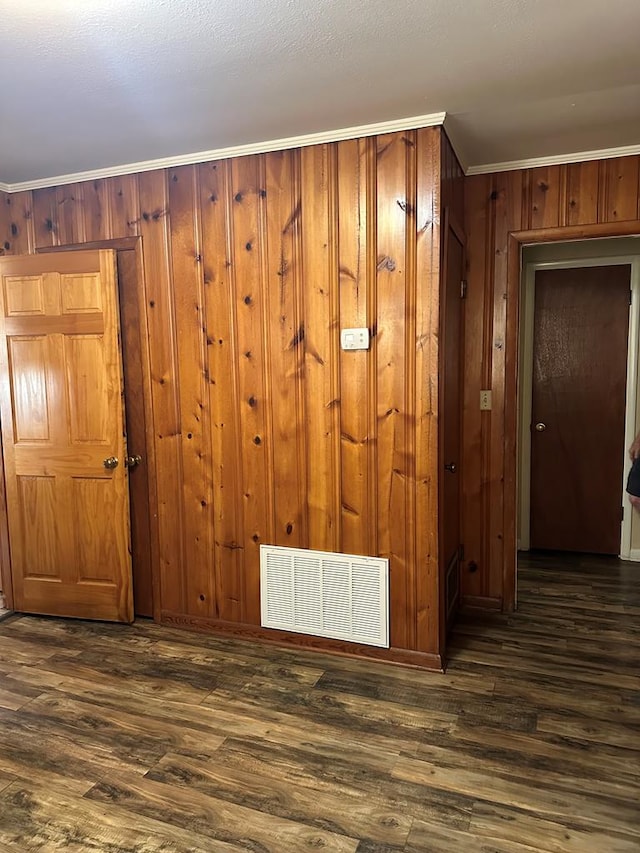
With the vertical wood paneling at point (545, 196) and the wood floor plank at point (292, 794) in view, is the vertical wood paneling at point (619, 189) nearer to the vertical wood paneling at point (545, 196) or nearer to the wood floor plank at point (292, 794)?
the vertical wood paneling at point (545, 196)

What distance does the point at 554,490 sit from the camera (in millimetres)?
4395

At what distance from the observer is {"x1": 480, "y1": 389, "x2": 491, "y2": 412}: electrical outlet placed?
327 centimetres

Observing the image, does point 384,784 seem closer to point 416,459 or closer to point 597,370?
point 416,459

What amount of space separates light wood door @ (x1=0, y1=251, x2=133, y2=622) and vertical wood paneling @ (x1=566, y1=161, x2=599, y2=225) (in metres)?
2.43

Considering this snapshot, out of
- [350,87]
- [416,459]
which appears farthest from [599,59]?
[416,459]

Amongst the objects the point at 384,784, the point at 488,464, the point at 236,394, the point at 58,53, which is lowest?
the point at 384,784

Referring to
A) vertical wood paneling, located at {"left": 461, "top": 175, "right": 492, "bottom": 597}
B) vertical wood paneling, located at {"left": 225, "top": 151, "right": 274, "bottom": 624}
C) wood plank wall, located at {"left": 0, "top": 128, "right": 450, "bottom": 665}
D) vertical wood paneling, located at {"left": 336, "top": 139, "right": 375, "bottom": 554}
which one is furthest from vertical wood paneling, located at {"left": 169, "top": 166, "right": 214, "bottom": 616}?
vertical wood paneling, located at {"left": 461, "top": 175, "right": 492, "bottom": 597}

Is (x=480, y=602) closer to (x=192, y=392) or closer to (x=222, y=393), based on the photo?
(x=222, y=393)

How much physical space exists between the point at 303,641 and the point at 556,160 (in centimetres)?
Result: 280

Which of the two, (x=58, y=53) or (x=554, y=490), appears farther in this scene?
(x=554, y=490)

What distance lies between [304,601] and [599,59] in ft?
8.46

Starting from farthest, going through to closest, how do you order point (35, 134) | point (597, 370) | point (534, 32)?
1. point (597, 370)
2. point (35, 134)
3. point (534, 32)

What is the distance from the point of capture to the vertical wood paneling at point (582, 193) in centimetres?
298

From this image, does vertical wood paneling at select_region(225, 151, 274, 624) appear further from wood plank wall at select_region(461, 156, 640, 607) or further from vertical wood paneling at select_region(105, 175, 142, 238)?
wood plank wall at select_region(461, 156, 640, 607)
